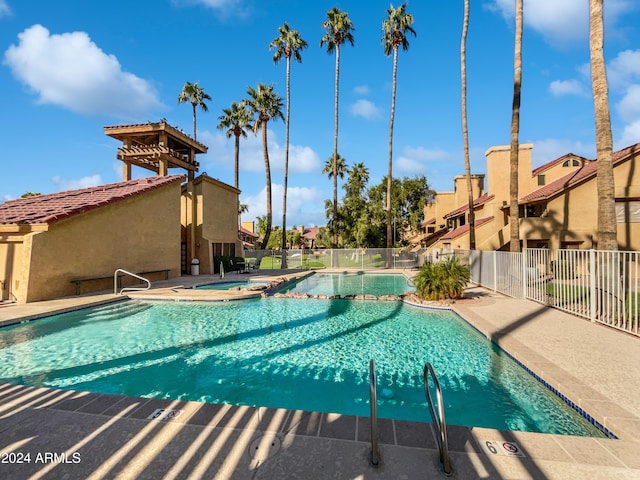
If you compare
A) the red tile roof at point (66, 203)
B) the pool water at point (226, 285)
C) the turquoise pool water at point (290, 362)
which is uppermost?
the red tile roof at point (66, 203)

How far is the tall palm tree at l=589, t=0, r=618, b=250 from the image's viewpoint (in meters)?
8.98

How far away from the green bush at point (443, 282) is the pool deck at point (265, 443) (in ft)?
23.3

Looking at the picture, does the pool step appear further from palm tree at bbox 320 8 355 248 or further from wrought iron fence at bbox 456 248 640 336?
palm tree at bbox 320 8 355 248

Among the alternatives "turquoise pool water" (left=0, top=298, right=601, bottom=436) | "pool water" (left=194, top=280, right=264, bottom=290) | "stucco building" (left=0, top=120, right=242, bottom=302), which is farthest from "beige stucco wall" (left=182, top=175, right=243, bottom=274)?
"turquoise pool water" (left=0, top=298, right=601, bottom=436)

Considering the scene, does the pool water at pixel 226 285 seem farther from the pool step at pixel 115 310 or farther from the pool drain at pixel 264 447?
the pool drain at pixel 264 447

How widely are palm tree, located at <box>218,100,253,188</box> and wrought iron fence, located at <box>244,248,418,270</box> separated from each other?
28.8 ft

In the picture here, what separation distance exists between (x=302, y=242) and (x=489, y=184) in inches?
1834

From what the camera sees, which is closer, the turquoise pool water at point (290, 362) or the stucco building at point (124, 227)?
the turquoise pool water at point (290, 362)

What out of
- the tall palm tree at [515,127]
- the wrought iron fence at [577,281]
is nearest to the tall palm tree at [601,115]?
the wrought iron fence at [577,281]

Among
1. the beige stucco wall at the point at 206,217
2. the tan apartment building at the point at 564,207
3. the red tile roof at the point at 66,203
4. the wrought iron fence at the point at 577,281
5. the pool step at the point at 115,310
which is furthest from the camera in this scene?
the beige stucco wall at the point at 206,217

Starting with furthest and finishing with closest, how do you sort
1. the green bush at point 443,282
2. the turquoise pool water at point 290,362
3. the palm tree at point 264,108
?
the palm tree at point 264,108 < the green bush at point 443,282 < the turquoise pool water at point 290,362

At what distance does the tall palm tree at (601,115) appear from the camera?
29.5 ft

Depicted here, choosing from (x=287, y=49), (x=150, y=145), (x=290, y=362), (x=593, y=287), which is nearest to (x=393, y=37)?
(x=287, y=49)

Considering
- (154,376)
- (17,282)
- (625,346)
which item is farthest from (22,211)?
(625,346)
